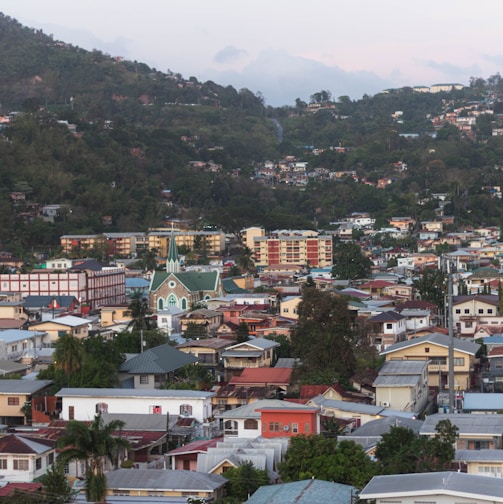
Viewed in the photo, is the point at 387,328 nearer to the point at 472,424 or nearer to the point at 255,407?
the point at 255,407

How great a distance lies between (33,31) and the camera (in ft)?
531

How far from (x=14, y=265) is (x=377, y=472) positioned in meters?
45.8

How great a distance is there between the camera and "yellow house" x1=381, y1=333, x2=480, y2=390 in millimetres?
30719

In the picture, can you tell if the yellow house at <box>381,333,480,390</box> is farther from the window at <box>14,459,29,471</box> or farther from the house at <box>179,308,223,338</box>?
the window at <box>14,459,29,471</box>

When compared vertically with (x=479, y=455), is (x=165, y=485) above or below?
below

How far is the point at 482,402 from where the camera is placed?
2591cm

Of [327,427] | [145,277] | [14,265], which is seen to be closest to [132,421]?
[327,427]

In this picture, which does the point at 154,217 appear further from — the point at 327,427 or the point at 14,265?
the point at 327,427

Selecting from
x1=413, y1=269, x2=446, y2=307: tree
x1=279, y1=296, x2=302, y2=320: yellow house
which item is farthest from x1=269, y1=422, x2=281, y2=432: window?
x1=413, y1=269, x2=446, y2=307: tree

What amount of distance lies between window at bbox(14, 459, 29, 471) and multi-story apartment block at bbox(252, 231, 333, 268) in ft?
156

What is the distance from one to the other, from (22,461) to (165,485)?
353cm

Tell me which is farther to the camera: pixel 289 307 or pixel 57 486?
pixel 289 307

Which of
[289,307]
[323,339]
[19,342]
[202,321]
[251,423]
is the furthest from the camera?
[289,307]

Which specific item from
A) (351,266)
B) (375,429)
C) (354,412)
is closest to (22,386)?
(354,412)
